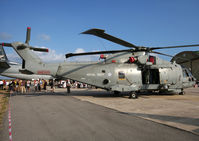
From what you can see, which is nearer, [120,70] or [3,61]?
[120,70]

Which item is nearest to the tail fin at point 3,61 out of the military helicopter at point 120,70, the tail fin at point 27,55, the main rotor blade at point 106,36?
the tail fin at point 27,55

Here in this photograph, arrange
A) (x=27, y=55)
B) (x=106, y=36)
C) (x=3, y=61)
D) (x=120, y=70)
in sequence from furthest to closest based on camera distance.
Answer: (x=3, y=61) → (x=27, y=55) → (x=120, y=70) → (x=106, y=36)

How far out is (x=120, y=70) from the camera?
1368 cm

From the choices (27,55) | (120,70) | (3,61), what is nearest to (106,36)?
(120,70)

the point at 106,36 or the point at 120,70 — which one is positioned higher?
the point at 106,36

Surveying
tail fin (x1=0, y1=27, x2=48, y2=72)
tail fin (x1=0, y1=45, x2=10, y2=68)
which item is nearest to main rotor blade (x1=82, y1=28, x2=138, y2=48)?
tail fin (x1=0, y1=27, x2=48, y2=72)

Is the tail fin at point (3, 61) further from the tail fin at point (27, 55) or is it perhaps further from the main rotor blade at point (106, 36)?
the main rotor blade at point (106, 36)

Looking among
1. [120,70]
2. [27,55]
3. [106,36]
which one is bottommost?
[120,70]

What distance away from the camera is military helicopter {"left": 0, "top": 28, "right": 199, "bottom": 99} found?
13.5 meters

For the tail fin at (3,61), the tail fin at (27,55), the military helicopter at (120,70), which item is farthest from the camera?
the tail fin at (3,61)

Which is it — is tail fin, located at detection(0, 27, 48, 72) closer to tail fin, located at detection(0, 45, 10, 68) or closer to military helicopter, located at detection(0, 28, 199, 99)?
military helicopter, located at detection(0, 28, 199, 99)

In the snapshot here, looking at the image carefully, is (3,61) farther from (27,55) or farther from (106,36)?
(106,36)

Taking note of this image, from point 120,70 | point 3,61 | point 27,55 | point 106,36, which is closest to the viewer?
point 106,36

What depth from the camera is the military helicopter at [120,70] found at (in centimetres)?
1345
